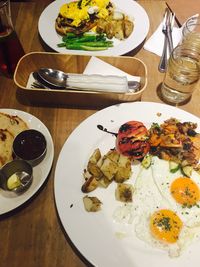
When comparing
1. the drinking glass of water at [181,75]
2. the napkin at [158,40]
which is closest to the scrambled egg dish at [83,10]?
the napkin at [158,40]

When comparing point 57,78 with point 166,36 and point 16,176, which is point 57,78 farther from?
point 166,36

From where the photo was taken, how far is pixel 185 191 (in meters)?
1.30

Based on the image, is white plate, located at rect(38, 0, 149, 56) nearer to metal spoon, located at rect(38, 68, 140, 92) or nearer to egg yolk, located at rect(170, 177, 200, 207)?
metal spoon, located at rect(38, 68, 140, 92)

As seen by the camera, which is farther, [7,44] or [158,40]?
[158,40]

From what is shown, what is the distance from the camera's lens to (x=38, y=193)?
1.35m

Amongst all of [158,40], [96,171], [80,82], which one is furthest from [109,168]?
[158,40]

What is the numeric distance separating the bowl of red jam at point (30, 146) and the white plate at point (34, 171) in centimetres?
3

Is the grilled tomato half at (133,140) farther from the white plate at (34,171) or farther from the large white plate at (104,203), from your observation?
the white plate at (34,171)

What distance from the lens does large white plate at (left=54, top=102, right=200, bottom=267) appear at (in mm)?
1134

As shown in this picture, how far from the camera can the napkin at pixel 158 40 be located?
6.24ft

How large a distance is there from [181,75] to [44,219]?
106cm

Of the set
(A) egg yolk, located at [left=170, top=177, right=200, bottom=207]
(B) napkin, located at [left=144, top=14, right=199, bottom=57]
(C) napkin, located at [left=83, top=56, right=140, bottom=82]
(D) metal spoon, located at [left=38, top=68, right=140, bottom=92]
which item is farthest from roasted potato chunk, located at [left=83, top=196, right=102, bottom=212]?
(B) napkin, located at [left=144, top=14, right=199, bottom=57]

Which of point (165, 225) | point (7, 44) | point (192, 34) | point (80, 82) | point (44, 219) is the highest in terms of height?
point (192, 34)

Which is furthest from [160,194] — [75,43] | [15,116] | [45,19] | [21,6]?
[21,6]
